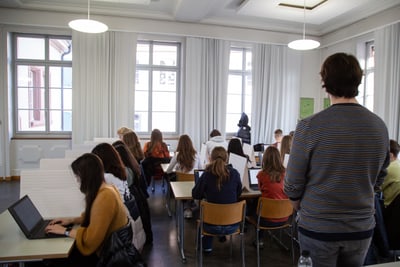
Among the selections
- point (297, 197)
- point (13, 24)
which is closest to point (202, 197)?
point (297, 197)

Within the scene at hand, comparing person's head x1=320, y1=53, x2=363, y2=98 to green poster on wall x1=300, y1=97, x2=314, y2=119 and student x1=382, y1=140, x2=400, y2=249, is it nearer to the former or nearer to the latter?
student x1=382, y1=140, x2=400, y2=249

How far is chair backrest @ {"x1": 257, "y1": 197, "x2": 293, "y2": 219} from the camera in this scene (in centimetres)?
274

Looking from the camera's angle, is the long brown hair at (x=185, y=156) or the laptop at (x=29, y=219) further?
the long brown hair at (x=185, y=156)

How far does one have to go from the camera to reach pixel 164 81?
6809 mm

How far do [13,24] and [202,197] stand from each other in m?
5.37

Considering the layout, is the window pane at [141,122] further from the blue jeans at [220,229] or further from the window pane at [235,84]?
the blue jeans at [220,229]

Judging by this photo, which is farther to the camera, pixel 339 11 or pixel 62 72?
pixel 62 72

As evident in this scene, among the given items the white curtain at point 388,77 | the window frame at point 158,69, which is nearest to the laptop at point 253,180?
the white curtain at point 388,77

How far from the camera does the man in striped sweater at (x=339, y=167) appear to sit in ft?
3.83

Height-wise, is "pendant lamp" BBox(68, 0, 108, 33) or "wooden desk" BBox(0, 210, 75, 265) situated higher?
"pendant lamp" BBox(68, 0, 108, 33)

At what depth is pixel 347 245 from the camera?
47.9 inches

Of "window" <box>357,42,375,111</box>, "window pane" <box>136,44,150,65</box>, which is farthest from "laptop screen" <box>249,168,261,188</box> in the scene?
"window pane" <box>136,44,150,65</box>

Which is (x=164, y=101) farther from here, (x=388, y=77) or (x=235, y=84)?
(x=388, y=77)

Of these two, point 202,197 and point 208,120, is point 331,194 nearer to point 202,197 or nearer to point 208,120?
point 202,197
